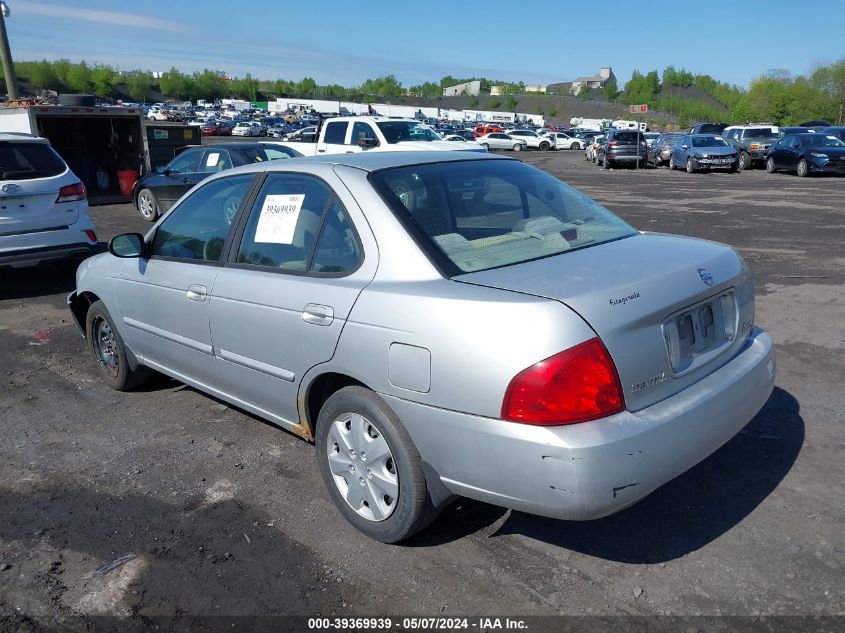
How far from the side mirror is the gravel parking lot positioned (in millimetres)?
1112

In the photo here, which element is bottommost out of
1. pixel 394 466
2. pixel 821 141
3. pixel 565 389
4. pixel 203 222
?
pixel 394 466

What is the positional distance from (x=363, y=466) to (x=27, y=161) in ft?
23.7

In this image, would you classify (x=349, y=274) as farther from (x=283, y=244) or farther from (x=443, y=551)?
(x=443, y=551)

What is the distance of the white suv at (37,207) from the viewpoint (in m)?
8.06

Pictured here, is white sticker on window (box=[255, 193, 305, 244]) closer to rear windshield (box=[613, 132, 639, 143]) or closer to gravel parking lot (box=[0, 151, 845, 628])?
gravel parking lot (box=[0, 151, 845, 628])

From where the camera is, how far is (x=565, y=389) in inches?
103

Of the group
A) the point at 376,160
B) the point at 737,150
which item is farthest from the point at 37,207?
the point at 737,150

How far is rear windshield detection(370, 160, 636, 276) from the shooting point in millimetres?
3236

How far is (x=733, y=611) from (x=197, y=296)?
3078 millimetres

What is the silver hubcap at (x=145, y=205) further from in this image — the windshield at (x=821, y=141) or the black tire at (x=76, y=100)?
the windshield at (x=821, y=141)

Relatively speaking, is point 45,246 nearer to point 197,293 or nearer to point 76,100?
point 197,293

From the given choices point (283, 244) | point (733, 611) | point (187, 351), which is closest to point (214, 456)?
point (187, 351)

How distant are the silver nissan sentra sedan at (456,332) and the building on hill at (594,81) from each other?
18789cm

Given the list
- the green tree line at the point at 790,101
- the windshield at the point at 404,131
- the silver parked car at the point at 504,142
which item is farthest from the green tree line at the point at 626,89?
the windshield at the point at 404,131
